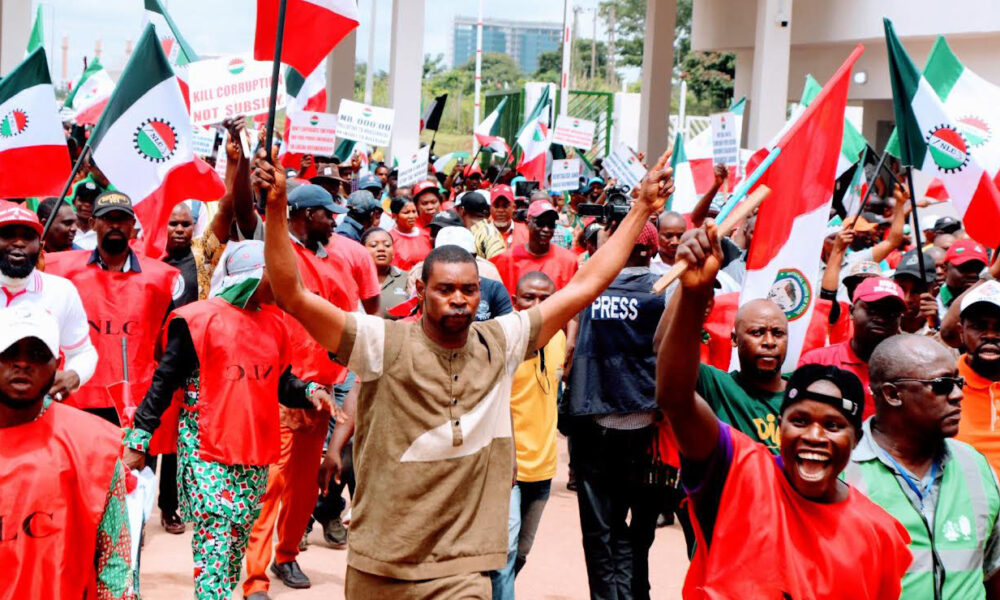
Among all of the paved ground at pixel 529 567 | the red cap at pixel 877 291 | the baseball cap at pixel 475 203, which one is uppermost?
the baseball cap at pixel 475 203

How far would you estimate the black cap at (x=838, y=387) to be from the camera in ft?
11.9

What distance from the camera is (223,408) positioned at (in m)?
6.30

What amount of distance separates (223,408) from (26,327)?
8.19 feet

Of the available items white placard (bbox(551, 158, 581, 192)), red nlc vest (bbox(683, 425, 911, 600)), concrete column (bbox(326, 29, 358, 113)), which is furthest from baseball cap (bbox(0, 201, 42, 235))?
concrete column (bbox(326, 29, 358, 113))

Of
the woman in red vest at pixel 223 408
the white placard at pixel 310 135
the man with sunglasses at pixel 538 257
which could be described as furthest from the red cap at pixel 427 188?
the woman in red vest at pixel 223 408

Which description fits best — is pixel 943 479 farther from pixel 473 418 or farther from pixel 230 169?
pixel 230 169

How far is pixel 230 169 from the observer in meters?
7.89

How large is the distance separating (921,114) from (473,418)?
14.7ft

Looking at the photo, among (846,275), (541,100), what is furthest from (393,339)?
(541,100)

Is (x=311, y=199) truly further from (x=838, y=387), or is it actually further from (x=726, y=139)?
(x=726, y=139)

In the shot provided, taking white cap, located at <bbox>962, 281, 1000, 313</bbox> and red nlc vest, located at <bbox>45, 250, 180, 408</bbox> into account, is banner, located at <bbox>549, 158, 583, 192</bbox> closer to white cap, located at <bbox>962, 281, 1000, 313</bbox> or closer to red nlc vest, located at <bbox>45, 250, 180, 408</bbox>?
red nlc vest, located at <bbox>45, 250, 180, 408</bbox>

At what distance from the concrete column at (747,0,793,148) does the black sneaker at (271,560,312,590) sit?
19.1 metres

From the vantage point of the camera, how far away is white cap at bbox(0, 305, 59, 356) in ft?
12.5

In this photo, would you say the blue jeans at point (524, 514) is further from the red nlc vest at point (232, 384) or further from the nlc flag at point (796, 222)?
the nlc flag at point (796, 222)
